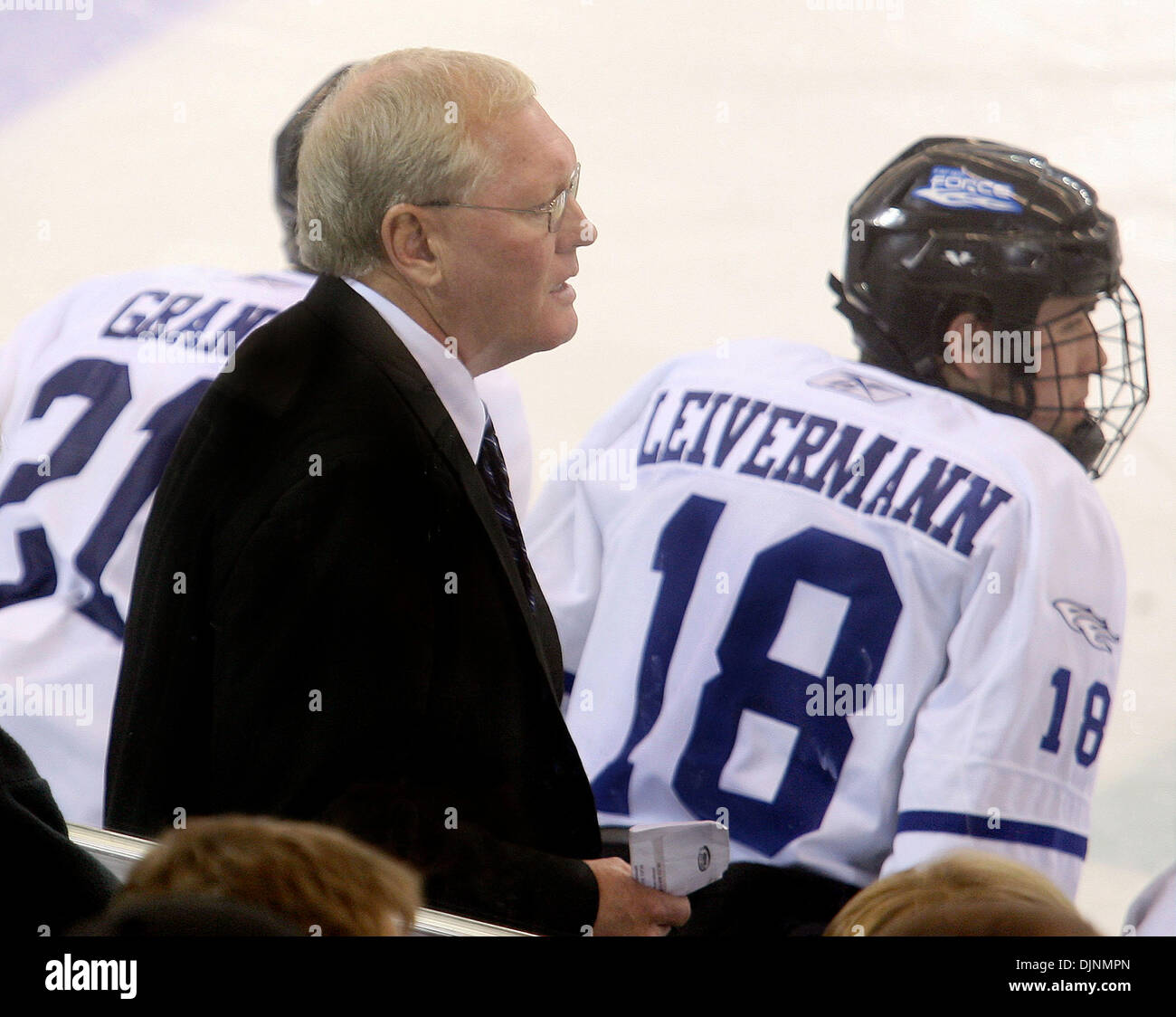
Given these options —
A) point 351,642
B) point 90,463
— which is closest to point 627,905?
point 351,642

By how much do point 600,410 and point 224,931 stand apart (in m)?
0.97

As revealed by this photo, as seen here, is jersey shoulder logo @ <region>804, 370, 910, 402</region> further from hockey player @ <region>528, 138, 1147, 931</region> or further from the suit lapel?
the suit lapel

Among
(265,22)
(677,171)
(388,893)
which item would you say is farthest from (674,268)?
(388,893)

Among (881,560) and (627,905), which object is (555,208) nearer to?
(881,560)

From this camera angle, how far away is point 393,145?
1.29 m

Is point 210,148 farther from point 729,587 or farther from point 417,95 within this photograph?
point 729,587

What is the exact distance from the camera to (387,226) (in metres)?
1.30

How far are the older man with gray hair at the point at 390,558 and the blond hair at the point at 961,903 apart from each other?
309 mm

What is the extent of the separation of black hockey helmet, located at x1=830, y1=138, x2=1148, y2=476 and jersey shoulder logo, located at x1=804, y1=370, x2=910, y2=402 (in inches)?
2.8

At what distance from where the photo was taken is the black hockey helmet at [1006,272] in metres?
1.61

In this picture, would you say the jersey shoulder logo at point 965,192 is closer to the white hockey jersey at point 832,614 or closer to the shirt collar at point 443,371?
the white hockey jersey at point 832,614

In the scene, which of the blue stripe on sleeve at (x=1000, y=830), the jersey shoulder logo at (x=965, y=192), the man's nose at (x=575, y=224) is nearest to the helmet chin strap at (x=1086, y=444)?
the jersey shoulder logo at (x=965, y=192)

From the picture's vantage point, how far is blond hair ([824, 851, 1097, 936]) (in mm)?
1002

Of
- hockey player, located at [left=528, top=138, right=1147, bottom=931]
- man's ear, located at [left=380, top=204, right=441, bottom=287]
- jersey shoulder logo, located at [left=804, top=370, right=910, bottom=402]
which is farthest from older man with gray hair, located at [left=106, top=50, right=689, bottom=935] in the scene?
jersey shoulder logo, located at [left=804, top=370, right=910, bottom=402]
